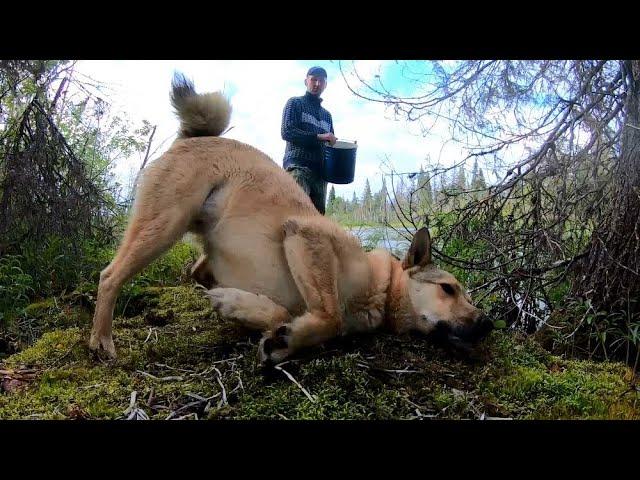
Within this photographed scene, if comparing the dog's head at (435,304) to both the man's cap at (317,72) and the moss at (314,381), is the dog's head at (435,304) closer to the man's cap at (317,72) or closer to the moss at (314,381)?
the moss at (314,381)

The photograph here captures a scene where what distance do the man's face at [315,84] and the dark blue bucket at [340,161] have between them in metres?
0.33

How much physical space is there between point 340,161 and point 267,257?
85 centimetres

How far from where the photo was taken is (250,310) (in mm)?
2414

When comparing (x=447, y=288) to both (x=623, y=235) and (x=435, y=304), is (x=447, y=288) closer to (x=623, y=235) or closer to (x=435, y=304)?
(x=435, y=304)

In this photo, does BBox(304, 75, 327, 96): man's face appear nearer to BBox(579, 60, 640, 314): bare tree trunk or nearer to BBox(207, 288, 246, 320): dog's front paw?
BBox(207, 288, 246, 320): dog's front paw

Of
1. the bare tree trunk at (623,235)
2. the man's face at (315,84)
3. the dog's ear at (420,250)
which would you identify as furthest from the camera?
the man's face at (315,84)

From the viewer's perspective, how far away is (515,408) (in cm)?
212

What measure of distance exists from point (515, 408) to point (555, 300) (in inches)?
47.1

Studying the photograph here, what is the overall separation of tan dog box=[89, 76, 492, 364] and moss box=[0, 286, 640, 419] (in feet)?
0.44

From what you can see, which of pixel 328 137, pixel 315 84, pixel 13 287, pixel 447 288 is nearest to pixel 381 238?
pixel 328 137

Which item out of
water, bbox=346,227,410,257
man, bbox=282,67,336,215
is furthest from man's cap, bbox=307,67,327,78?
water, bbox=346,227,410,257

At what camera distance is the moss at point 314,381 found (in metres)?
2.01

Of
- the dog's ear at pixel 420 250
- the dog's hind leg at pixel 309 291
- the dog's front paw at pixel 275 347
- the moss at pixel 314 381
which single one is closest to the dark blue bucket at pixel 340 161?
the dog's hind leg at pixel 309 291

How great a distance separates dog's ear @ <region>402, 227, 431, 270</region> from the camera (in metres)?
2.63
